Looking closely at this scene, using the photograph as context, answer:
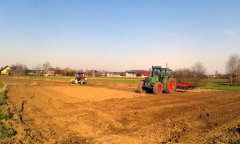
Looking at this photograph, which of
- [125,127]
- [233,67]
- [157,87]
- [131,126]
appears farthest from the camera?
[233,67]

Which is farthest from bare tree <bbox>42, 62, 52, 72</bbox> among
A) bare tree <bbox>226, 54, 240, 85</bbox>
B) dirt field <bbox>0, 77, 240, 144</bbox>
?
dirt field <bbox>0, 77, 240, 144</bbox>

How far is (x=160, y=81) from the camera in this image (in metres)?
24.3

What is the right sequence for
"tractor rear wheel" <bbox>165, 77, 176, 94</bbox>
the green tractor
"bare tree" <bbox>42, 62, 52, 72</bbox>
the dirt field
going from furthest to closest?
"bare tree" <bbox>42, 62, 52, 72</bbox> → "tractor rear wheel" <bbox>165, 77, 176, 94</bbox> → the green tractor → the dirt field

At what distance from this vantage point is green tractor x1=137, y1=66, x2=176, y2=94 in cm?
2353

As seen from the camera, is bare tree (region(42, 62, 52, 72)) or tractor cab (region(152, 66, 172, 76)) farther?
bare tree (region(42, 62, 52, 72))

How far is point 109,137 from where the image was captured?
8.79m

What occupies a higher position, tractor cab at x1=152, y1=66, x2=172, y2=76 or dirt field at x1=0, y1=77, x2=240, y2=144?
tractor cab at x1=152, y1=66, x2=172, y2=76

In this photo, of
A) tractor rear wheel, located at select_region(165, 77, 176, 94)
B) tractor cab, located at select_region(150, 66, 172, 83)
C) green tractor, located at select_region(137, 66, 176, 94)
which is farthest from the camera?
tractor rear wheel, located at select_region(165, 77, 176, 94)

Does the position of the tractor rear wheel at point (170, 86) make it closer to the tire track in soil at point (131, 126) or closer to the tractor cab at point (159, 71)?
the tractor cab at point (159, 71)

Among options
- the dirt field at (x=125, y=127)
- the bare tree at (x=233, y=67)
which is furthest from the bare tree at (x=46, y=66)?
the dirt field at (x=125, y=127)

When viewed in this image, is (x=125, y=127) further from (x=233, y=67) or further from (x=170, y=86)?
(x=233, y=67)

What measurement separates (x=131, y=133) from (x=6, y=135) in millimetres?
4040

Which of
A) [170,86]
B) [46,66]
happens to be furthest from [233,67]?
[46,66]

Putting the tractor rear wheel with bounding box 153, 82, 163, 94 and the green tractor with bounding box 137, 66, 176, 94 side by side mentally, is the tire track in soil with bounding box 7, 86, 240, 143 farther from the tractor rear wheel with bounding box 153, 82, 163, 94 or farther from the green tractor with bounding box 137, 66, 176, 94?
the green tractor with bounding box 137, 66, 176, 94
